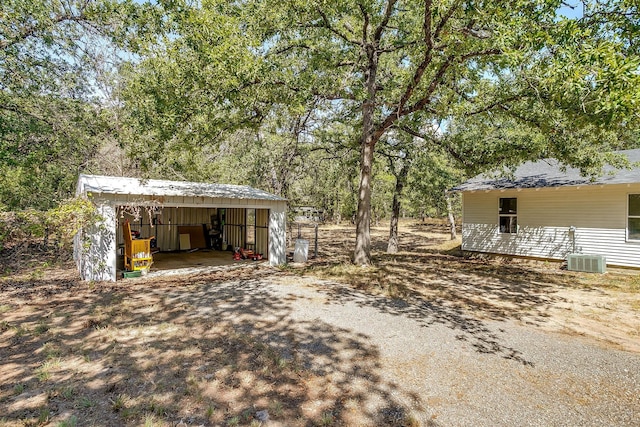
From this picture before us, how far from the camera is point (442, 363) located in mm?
3871

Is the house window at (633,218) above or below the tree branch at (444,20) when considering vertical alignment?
below

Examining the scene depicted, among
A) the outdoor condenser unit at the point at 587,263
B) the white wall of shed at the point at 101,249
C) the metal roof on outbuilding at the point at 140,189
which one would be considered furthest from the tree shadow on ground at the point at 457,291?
the white wall of shed at the point at 101,249

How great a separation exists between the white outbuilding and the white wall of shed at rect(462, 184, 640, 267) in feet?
25.3

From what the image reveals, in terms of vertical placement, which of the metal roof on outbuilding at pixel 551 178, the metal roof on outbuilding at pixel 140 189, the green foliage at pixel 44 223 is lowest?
the green foliage at pixel 44 223

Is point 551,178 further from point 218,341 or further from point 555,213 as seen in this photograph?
point 218,341

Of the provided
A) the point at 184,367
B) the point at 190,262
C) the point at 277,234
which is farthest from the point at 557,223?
the point at 190,262

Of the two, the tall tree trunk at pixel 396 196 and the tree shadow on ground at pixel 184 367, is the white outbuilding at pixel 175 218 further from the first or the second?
the tall tree trunk at pixel 396 196

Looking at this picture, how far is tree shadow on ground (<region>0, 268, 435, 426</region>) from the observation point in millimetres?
2918

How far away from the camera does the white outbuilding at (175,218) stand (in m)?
7.61

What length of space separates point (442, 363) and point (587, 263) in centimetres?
860

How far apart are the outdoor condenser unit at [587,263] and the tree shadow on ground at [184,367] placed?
8.77m

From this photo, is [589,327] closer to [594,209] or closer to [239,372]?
[239,372]

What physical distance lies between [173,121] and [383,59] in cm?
787

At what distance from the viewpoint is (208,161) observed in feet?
57.8
